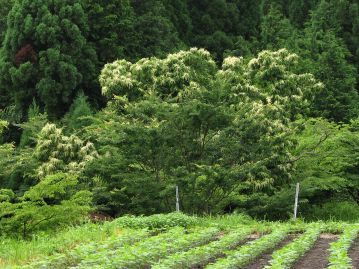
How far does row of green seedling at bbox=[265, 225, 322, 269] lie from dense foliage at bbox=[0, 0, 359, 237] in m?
4.44

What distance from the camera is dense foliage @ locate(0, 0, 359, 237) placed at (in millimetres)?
18328

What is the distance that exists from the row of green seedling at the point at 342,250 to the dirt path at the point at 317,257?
0.17 metres

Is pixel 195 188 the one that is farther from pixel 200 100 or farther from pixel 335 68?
pixel 335 68

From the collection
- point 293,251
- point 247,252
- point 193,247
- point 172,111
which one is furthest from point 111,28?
point 293,251

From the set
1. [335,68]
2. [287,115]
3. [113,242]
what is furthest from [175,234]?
[335,68]

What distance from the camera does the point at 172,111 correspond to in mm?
18484

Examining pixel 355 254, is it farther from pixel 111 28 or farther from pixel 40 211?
pixel 111 28

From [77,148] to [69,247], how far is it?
11169 millimetres

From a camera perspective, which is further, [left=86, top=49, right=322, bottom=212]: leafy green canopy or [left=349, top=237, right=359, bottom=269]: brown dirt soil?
[left=86, top=49, right=322, bottom=212]: leafy green canopy

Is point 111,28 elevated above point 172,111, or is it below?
above

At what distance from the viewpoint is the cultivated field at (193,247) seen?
9.36 meters

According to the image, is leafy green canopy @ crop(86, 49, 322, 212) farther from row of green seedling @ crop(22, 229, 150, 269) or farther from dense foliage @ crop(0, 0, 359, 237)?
row of green seedling @ crop(22, 229, 150, 269)

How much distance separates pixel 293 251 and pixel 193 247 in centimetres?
222

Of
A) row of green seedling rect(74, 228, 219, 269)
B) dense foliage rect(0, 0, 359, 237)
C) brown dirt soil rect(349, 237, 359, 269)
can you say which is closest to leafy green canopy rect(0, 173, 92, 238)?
dense foliage rect(0, 0, 359, 237)
